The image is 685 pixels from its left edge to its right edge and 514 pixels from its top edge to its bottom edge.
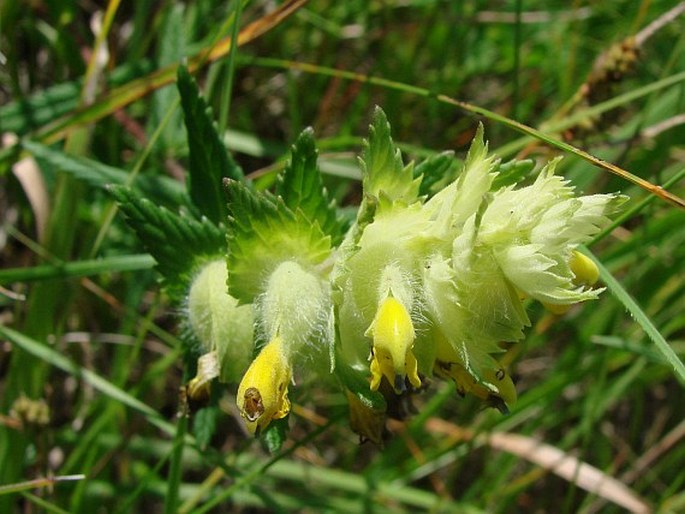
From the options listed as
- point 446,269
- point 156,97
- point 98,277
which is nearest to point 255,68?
point 156,97

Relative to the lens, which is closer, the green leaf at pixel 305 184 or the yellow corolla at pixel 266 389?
the yellow corolla at pixel 266 389

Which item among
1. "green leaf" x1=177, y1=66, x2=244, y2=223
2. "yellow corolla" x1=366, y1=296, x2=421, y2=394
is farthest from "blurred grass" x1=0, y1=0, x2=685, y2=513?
"yellow corolla" x1=366, y1=296, x2=421, y2=394

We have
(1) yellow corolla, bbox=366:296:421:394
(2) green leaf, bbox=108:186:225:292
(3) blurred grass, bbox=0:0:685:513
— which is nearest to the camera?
(1) yellow corolla, bbox=366:296:421:394

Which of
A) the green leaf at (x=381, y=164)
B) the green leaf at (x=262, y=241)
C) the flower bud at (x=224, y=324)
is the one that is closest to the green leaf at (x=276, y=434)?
the flower bud at (x=224, y=324)

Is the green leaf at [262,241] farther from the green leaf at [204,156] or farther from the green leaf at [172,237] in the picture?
the green leaf at [204,156]

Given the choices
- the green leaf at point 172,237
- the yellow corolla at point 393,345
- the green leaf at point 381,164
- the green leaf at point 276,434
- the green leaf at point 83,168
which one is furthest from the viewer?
the green leaf at point 83,168

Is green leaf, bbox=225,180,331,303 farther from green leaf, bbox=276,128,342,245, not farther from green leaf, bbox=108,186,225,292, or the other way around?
green leaf, bbox=108,186,225,292

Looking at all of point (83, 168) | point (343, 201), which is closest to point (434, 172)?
point (83, 168)
